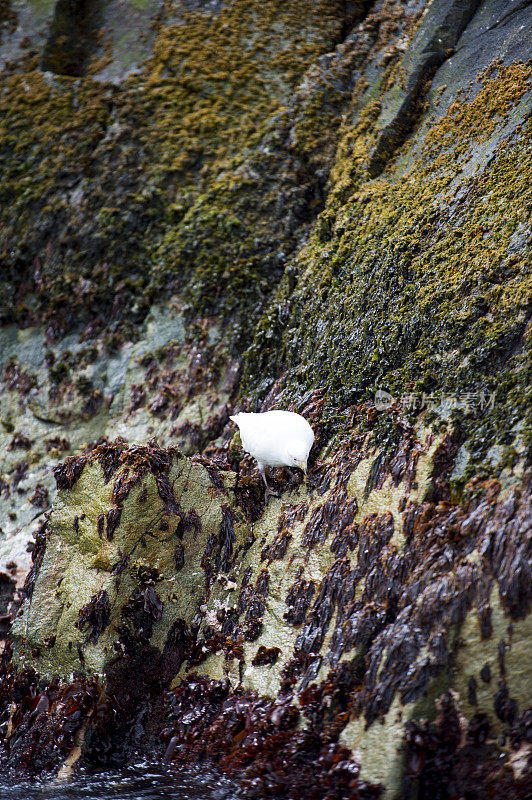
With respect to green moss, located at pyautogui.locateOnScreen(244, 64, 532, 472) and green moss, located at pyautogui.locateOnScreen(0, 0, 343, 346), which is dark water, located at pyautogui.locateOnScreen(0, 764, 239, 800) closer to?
green moss, located at pyautogui.locateOnScreen(244, 64, 532, 472)

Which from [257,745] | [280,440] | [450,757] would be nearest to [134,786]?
[257,745]

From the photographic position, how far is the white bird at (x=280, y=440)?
20.6 feet

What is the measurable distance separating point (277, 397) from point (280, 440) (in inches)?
64.6

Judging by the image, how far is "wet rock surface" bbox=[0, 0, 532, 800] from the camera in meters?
4.78

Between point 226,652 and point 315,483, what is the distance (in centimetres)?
194

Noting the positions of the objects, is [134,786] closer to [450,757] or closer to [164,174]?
[450,757]

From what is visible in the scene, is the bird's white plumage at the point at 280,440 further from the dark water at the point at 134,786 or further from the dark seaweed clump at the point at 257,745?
the dark water at the point at 134,786

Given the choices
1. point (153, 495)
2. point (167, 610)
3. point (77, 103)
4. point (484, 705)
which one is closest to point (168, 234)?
point (77, 103)

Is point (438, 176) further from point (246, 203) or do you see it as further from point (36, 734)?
point (36, 734)

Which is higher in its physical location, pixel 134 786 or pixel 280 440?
pixel 280 440

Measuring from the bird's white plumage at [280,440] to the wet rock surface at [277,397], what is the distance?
0.39 m

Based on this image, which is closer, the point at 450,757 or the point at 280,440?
the point at 450,757

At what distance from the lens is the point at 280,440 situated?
630 cm

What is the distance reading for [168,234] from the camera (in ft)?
34.5
